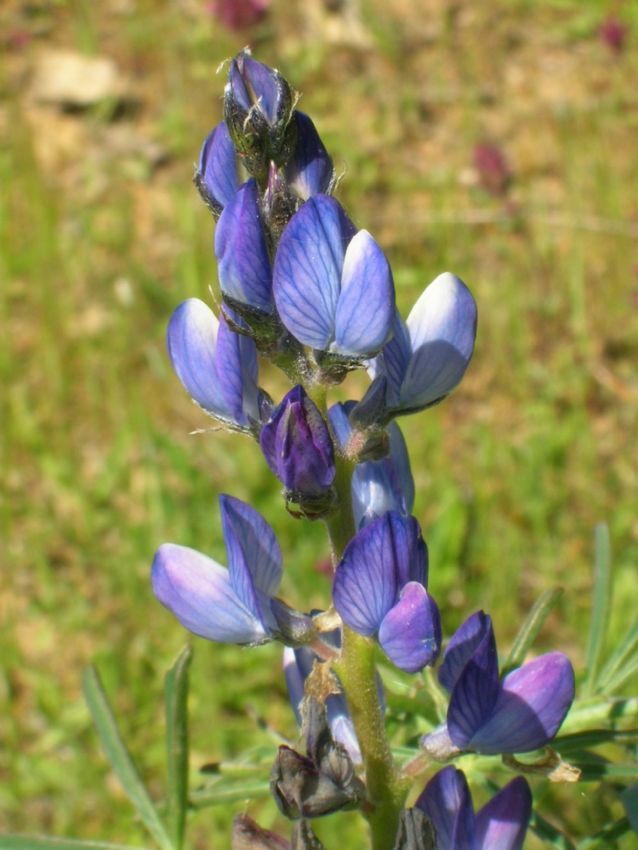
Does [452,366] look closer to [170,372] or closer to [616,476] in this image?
[616,476]

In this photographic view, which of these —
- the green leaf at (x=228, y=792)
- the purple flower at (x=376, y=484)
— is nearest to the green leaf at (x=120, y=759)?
the green leaf at (x=228, y=792)

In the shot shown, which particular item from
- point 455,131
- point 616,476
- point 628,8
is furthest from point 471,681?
point 628,8

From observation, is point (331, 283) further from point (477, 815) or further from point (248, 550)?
point (477, 815)

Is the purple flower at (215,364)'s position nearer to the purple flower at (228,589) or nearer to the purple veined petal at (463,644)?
the purple flower at (228,589)

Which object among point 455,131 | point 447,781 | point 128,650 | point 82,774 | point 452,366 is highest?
point 455,131

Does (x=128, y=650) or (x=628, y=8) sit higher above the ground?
(x=628, y=8)

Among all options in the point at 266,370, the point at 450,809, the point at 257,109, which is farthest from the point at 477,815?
the point at 266,370

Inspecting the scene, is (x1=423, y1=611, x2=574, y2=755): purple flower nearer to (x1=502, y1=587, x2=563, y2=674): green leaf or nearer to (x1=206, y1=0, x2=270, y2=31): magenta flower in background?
(x1=502, y1=587, x2=563, y2=674): green leaf

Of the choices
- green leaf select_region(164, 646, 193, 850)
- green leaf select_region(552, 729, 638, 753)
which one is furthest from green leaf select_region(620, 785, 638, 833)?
green leaf select_region(164, 646, 193, 850)
